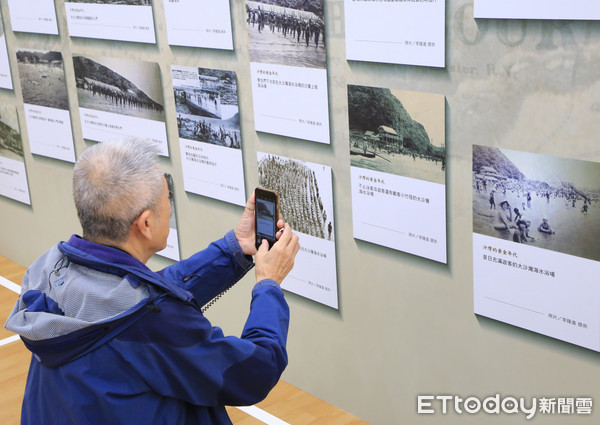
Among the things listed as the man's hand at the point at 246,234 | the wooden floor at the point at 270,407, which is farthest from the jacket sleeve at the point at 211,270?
the wooden floor at the point at 270,407

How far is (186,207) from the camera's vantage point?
501 centimetres

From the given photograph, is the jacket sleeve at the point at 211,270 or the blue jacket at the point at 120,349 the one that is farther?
the jacket sleeve at the point at 211,270

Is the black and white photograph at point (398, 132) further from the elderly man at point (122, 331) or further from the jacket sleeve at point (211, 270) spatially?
the elderly man at point (122, 331)

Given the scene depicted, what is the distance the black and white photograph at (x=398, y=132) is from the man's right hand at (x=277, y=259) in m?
0.91

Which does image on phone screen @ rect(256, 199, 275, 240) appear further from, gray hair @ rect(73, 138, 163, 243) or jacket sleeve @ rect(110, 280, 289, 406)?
gray hair @ rect(73, 138, 163, 243)

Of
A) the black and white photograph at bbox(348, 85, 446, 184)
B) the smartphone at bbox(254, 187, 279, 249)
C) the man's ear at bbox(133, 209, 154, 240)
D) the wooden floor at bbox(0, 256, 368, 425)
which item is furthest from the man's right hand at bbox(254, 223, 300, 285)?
the wooden floor at bbox(0, 256, 368, 425)

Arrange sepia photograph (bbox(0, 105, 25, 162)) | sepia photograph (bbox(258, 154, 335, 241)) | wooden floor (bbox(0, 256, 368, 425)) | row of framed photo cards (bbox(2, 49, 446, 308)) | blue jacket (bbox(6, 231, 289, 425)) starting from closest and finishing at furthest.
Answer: blue jacket (bbox(6, 231, 289, 425))
row of framed photo cards (bbox(2, 49, 446, 308))
sepia photograph (bbox(258, 154, 335, 241))
wooden floor (bbox(0, 256, 368, 425))
sepia photograph (bbox(0, 105, 25, 162))

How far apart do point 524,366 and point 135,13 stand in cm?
299

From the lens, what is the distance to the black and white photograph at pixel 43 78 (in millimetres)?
5676

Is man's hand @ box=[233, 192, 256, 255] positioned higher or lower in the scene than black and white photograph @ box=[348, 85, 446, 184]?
lower

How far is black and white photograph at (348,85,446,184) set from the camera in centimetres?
341

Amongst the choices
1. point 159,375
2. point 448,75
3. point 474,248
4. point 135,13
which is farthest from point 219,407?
point 135,13

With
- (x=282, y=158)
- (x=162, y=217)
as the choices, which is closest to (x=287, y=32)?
(x=282, y=158)

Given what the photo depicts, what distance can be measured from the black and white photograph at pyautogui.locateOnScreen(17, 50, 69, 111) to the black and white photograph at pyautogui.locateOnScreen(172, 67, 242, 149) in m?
1.36
